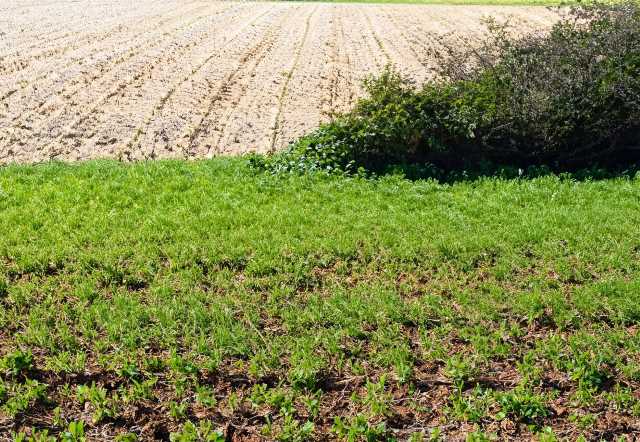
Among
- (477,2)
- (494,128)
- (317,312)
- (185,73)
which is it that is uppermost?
(477,2)

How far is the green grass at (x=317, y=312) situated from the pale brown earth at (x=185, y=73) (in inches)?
126

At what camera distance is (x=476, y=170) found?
964cm

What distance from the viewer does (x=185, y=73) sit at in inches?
656

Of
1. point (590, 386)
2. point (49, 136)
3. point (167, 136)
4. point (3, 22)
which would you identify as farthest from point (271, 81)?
point (3, 22)

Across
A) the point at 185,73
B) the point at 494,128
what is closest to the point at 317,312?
the point at 494,128

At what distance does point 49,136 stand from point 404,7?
2873 centimetres

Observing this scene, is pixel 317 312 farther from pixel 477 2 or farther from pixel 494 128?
pixel 477 2

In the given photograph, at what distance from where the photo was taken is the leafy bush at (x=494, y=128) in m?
9.62

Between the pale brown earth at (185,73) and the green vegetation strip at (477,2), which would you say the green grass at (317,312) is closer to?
the pale brown earth at (185,73)

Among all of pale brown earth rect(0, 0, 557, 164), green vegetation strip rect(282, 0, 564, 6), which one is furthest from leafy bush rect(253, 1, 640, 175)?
green vegetation strip rect(282, 0, 564, 6)

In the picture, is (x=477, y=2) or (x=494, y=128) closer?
(x=494, y=128)

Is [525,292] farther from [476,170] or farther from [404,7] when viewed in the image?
[404,7]

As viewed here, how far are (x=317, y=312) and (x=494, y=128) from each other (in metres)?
5.05

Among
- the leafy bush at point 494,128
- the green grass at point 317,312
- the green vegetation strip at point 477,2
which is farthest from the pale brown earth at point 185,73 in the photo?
the green vegetation strip at point 477,2
